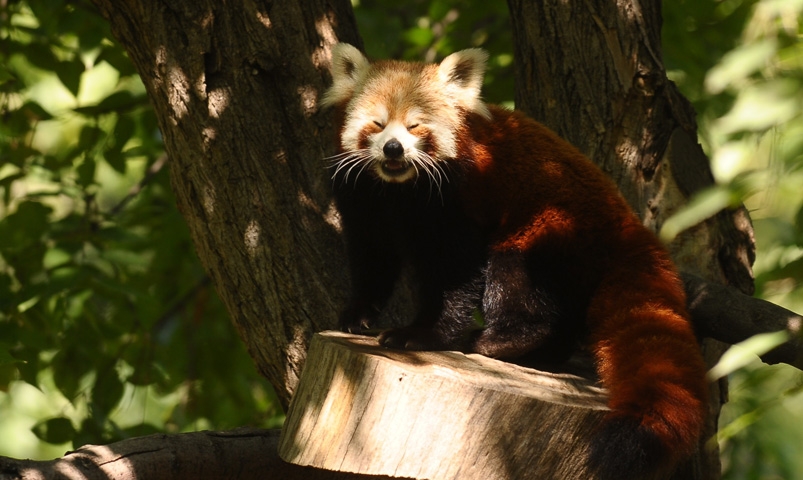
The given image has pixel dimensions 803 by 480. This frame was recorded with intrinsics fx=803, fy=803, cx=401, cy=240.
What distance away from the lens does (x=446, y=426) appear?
249cm

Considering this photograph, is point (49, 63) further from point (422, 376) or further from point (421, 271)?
point (422, 376)

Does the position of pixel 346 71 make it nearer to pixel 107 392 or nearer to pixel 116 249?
pixel 116 249

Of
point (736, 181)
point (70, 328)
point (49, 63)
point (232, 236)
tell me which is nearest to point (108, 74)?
point (49, 63)

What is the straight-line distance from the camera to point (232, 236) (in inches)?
142

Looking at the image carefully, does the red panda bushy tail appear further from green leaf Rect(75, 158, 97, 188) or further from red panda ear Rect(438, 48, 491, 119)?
green leaf Rect(75, 158, 97, 188)

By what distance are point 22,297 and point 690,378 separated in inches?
129

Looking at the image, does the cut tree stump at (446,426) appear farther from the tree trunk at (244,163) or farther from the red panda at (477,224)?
the tree trunk at (244,163)

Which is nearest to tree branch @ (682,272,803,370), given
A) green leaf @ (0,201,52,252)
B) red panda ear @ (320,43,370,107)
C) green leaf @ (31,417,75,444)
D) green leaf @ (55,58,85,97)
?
red panda ear @ (320,43,370,107)

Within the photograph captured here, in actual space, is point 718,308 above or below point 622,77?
below

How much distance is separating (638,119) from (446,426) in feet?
6.77

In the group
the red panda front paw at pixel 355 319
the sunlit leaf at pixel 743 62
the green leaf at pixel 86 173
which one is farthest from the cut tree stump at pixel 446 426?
the green leaf at pixel 86 173

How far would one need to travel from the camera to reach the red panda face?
3.53 m

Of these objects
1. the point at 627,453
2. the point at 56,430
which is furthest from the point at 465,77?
the point at 56,430

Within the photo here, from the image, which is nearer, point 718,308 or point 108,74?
point 718,308
